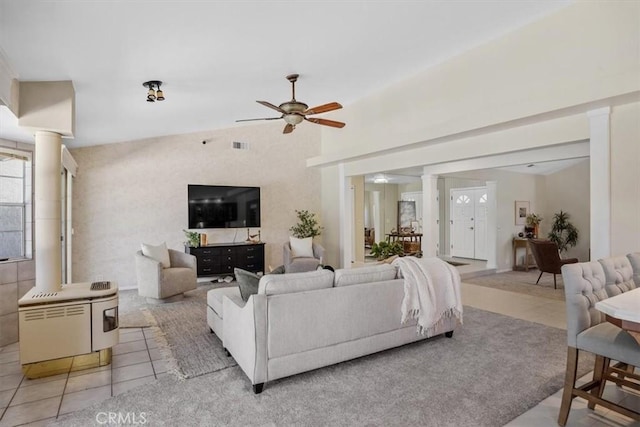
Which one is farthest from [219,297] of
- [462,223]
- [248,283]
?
[462,223]

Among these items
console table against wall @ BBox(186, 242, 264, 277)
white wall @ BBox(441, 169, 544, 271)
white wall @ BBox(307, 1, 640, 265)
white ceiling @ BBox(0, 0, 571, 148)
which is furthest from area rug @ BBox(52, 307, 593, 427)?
white wall @ BBox(441, 169, 544, 271)

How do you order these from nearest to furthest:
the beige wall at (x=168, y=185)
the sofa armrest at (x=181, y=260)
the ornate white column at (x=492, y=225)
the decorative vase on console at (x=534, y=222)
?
the sofa armrest at (x=181, y=260) → the beige wall at (x=168, y=185) → the ornate white column at (x=492, y=225) → the decorative vase on console at (x=534, y=222)

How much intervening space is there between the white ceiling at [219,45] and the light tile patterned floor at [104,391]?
2218 millimetres

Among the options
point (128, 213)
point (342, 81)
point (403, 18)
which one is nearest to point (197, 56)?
point (403, 18)

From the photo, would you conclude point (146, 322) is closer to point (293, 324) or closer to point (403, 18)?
point (293, 324)

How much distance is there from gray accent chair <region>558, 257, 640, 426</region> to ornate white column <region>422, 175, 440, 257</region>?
14.3 ft

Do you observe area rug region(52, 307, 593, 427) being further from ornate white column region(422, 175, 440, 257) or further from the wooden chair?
the wooden chair

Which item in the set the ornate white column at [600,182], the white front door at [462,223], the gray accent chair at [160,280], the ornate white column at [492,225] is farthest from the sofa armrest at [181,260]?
the white front door at [462,223]

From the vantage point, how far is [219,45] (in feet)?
10.1

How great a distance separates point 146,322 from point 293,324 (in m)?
2.60

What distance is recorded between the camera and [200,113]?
538 centimetres

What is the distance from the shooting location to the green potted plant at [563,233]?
334 inches

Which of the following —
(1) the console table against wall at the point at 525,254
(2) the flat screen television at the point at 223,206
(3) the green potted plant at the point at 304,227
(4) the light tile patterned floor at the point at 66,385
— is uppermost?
(2) the flat screen television at the point at 223,206

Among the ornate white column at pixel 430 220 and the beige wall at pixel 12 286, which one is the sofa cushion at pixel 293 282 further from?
the ornate white column at pixel 430 220
